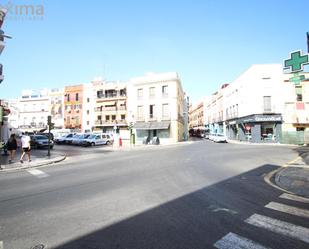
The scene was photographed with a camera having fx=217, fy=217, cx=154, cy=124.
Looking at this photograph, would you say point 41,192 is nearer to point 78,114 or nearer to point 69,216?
point 69,216

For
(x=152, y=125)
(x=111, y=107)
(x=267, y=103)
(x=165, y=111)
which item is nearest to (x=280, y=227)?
(x=152, y=125)

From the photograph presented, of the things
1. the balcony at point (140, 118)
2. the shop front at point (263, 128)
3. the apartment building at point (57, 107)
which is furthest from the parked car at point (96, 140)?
the apartment building at point (57, 107)

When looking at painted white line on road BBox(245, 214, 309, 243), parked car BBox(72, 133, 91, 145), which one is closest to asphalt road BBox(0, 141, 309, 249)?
painted white line on road BBox(245, 214, 309, 243)

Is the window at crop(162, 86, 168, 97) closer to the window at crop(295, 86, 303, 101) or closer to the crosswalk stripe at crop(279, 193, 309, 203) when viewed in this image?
the window at crop(295, 86, 303, 101)

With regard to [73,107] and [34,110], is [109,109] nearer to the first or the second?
[73,107]

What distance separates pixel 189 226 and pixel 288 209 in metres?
2.62

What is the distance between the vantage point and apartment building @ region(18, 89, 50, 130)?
5488 cm

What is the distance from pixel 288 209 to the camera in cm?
504

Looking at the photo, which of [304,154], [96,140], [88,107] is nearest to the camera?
[304,154]

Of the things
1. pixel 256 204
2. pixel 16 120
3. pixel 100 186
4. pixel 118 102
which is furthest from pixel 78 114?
pixel 256 204

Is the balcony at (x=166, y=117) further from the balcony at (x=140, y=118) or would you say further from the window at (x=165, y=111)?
the balcony at (x=140, y=118)

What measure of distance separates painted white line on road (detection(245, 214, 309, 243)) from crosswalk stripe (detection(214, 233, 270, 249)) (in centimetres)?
73

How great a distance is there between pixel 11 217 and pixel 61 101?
52.7m

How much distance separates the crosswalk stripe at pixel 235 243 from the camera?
335cm
